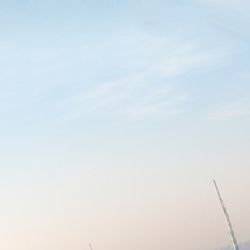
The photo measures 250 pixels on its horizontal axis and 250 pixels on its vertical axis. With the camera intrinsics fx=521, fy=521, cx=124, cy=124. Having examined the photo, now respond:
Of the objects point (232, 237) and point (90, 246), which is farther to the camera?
point (90, 246)

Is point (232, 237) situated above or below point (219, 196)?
below

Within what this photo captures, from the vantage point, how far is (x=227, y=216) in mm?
118125

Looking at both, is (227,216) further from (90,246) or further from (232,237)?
(90,246)

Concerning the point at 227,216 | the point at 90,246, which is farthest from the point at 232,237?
the point at 90,246

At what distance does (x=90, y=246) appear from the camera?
15662cm

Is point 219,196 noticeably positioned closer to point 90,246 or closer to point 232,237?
point 232,237

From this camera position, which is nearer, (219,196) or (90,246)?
(219,196)

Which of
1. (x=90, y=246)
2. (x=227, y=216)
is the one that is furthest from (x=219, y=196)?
(x=90, y=246)

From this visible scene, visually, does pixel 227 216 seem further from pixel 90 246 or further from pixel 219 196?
pixel 90 246

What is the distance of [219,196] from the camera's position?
120438 millimetres

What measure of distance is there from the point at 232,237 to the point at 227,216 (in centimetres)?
475

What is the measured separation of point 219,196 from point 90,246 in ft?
172

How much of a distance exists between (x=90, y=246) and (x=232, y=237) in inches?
2124
